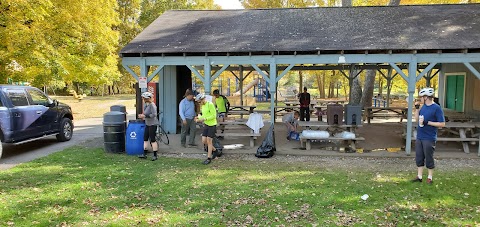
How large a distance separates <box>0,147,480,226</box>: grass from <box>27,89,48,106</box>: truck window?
8.67 ft

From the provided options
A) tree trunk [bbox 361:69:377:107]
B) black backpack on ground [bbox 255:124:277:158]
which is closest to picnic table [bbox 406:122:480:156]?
black backpack on ground [bbox 255:124:277:158]

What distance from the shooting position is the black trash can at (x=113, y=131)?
942 cm

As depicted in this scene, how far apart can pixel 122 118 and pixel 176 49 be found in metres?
2.44

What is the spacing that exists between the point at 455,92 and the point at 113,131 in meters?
Answer: 13.0

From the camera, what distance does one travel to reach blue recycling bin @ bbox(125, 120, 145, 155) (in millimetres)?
9281

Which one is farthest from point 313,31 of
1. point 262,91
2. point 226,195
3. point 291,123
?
point 262,91

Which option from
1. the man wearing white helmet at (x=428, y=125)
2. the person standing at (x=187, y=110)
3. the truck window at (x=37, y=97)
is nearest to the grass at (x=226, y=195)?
the man wearing white helmet at (x=428, y=125)

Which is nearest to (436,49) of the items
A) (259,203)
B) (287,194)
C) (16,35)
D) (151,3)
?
(287,194)

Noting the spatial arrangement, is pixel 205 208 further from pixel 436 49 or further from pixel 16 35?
pixel 16 35

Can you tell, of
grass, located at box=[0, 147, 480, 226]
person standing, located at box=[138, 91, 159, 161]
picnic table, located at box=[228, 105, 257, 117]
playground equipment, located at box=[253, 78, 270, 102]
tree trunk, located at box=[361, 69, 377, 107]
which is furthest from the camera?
playground equipment, located at box=[253, 78, 270, 102]

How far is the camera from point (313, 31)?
1088 cm

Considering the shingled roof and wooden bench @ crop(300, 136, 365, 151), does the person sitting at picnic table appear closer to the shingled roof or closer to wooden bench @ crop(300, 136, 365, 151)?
wooden bench @ crop(300, 136, 365, 151)

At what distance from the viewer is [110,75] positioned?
21.6m

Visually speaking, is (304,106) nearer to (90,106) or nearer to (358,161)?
(358,161)
